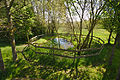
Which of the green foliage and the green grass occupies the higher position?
the green grass

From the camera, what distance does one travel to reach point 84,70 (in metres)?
5.21

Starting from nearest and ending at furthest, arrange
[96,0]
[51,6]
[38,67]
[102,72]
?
1. [102,72]
2. [38,67]
3. [96,0]
4. [51,6]

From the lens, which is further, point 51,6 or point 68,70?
point 51,6

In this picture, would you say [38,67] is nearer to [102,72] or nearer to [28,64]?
[28,64]

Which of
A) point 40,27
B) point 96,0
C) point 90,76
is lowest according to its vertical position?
point 90,76

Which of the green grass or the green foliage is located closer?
the green foliage

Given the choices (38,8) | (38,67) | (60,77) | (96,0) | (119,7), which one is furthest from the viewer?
(38,8)

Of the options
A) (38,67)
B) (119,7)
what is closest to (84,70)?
(38,67)

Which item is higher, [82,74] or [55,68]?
[55,68]

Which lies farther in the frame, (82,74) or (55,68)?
(55,68)

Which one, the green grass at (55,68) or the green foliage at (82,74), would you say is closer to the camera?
the green foliage at (82,74)

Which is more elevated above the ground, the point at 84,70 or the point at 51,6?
the point at 51,6

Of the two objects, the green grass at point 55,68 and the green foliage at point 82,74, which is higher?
the green grass at point 55,68

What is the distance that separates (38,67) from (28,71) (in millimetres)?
719
